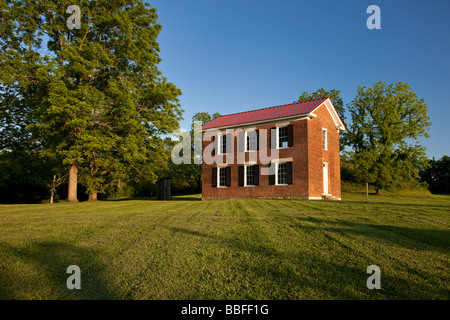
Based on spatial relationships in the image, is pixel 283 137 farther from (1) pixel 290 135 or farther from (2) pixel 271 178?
(2) pixel 271 178

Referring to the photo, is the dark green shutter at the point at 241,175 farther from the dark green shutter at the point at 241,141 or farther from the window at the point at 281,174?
the window at the point at 281,174

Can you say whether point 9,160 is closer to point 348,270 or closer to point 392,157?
point 348,270

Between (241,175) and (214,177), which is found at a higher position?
(241,175)

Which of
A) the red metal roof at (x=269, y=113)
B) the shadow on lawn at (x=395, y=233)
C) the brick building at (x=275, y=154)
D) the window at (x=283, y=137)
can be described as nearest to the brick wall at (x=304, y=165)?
the brick building at (x=275, y=154)

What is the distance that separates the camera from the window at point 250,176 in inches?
883

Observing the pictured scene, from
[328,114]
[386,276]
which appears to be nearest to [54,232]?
[386,276]

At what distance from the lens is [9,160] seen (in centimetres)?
2217

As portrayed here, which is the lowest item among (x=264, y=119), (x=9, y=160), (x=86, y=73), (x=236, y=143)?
(x=9, y=160)

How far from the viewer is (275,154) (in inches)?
835

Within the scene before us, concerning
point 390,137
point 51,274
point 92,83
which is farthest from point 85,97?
point 390,137

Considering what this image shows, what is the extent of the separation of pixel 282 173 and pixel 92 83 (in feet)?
51.2

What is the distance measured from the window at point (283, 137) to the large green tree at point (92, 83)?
856 cm

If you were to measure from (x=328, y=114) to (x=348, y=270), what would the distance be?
792 inches

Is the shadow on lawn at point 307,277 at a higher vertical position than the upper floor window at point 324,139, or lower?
lower
